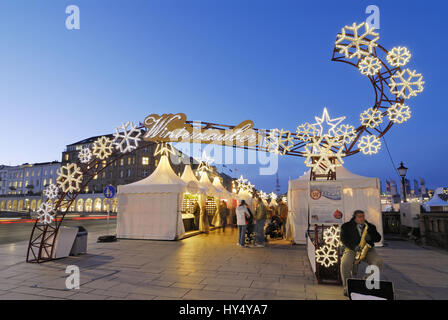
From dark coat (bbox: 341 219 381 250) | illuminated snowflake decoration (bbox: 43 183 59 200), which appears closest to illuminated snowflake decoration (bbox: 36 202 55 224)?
illuminated snowflake decoration (bbox: 43 183 59 200)

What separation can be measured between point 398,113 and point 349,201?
16.1ft

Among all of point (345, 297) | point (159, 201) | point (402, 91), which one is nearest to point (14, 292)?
point (345, 297)

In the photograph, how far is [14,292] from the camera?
16.0ft

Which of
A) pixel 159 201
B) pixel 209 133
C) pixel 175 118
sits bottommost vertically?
pixel 159 201

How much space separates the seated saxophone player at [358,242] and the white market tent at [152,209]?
9136 mm

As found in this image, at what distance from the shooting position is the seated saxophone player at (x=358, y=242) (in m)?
4.75

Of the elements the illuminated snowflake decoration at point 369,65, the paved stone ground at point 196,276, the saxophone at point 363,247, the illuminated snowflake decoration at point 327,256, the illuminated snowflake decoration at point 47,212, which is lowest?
the paved stone ground at point 196,276

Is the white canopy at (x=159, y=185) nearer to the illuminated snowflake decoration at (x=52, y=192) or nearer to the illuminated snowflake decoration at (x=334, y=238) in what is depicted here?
the illuminated snowflake decoration at (x=52, y=192)

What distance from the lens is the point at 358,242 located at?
480 cm

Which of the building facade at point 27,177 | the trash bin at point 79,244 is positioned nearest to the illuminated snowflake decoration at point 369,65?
the trash bin at point 79,244

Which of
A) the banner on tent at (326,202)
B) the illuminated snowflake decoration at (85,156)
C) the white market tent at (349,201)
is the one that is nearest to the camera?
the banner on tent at (326,202)

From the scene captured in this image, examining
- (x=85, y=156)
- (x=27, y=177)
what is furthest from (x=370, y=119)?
(x=27, y=177)
